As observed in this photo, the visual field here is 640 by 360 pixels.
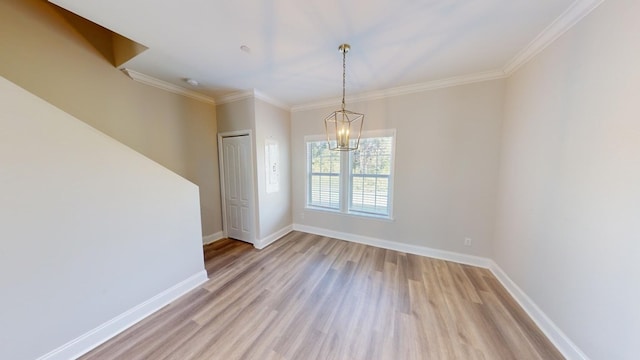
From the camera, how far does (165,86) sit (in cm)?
305

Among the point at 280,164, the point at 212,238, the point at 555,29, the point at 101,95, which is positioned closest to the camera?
the point at 555,29

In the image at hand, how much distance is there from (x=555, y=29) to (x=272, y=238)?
14.4 feet

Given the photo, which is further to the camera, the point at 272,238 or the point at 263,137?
the point at 272,238

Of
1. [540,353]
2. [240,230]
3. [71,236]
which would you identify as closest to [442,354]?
[540,353]

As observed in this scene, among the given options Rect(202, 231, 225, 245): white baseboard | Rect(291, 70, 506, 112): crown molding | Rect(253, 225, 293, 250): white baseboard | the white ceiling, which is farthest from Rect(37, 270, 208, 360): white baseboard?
Rect(291, 70, 506, 112): crown molding

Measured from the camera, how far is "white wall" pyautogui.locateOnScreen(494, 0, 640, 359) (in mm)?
1216

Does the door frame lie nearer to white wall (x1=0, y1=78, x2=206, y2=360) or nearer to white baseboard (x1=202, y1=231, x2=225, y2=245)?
white baseboard (x1=202, y1=231, x2=225, y2=245)

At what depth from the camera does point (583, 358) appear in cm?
144

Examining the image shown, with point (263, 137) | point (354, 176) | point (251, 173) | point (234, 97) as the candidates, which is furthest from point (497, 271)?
point (234, 97)

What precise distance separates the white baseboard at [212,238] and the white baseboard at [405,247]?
159 centimetres

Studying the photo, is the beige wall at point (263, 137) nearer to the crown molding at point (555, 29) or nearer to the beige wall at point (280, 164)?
the beige wall at point (280, 164)

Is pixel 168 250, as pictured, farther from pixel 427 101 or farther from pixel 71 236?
pixel 427 101

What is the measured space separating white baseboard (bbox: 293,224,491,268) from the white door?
121 centimetres

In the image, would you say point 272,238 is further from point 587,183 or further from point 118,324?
point 587,183
